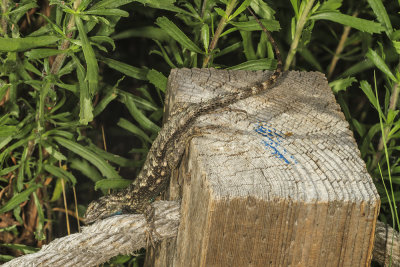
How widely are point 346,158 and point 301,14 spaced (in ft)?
2.86

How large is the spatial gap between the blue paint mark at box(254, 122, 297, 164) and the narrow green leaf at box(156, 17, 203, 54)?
0.65m

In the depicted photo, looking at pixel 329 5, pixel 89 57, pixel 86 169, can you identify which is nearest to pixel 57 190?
pixel 86 169

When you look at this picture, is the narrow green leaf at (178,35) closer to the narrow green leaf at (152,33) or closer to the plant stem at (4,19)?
the narrow green leaf at (152,33)

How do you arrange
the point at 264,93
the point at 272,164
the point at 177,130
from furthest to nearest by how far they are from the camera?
the point at 264,93
the point at 177,130
the point at 272,164

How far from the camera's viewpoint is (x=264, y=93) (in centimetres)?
212

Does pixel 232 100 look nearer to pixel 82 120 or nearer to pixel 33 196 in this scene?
pixel 82 120

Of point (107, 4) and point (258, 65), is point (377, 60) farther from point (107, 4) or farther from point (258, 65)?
point (107, 4)

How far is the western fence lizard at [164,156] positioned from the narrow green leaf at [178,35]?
321 millimetres

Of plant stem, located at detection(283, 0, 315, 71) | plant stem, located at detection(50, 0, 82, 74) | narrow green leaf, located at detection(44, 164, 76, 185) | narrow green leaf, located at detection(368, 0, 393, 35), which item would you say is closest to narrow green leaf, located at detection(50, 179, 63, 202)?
narrow green leaf, located at detection(44, 164, 76, 185)

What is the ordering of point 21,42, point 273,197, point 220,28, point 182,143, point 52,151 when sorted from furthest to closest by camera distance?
point 52,151 < point 220,28 < point 21,42 < point 182,143 < point 273,197

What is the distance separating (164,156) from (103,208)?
1.93 feet

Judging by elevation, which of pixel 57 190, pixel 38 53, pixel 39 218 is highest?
pixel 38 53

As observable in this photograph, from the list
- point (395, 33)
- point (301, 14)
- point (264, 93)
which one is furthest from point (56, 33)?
point (395, 33)

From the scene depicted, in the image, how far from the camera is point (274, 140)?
1.84 meters
